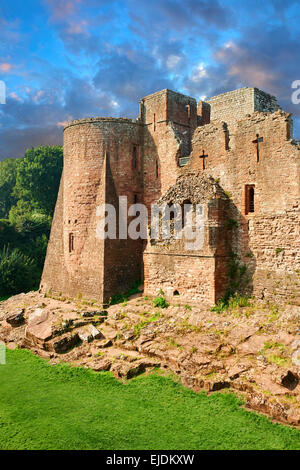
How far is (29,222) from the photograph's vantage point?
28844mm

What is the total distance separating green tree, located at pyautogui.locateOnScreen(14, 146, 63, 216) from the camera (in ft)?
115

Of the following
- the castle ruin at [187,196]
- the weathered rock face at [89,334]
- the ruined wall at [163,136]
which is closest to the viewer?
the castle ruin at [187,196]

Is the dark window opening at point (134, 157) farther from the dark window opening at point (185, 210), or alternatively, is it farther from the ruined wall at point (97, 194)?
the dark window opening at point (185, 210)

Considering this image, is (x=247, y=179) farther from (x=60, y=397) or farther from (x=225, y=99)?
(x=225, y=99)

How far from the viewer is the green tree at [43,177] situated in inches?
1379

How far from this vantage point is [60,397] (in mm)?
9359

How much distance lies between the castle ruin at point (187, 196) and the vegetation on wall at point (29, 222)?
5.13 metres

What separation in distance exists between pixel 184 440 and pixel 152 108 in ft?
45.2

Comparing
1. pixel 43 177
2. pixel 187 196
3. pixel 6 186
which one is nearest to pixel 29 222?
pixel 43 177

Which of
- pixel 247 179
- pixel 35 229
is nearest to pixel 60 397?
pixel 247 179

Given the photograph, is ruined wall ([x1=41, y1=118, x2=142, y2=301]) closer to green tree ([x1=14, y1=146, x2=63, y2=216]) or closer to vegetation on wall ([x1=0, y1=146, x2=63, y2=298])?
vegetation on wall ([x1=0, y1=146, x2=63, y2=298])

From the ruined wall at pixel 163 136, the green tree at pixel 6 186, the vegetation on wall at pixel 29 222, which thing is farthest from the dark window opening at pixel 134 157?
the green tree at pixel 6 186

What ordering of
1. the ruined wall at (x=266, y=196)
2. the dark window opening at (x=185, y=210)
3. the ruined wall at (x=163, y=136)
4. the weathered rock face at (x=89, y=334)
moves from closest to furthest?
the ruined wall at (x=266, y=196), the weathered rock face at (x=89, y=334), the dark window opening at (x=185, y=210), the ruined wall at (x=163, y=136)

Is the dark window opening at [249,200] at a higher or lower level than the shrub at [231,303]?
higher
